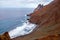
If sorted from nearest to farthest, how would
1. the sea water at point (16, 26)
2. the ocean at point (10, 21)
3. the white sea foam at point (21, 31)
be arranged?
the white sea foam at point (21, 31) → the sea water at point (16, 26) → the ocean at point (10, 21)

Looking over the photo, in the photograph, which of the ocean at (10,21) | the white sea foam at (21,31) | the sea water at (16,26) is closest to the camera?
the white sea foam at (21,31)

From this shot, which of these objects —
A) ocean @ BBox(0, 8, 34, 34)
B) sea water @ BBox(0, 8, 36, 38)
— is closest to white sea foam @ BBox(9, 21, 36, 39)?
sea water @ BBox(0, 8, 36, 38)

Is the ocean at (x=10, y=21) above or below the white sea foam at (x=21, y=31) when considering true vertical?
above

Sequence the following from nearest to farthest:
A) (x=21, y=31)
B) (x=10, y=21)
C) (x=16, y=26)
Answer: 1. (x=21, y=31)
2. (x=16, y=26)
3. (x=10, y=21)

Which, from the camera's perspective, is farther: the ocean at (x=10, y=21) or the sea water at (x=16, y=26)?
the ocean at (x=10, y=21)

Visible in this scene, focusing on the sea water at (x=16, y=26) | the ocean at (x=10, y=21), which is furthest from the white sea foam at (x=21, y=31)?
the ocean at (x=10, y=21)

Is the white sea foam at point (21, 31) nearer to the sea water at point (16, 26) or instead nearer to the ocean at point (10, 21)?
the sea water at point (16, 26)

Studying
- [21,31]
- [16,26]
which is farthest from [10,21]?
[21,31]

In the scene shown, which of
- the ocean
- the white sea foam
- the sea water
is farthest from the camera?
the ocean

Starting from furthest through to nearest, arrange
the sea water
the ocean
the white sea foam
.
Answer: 1. the ocean
2. the sea water
3. the white sea foam

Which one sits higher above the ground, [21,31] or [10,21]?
[10,21]

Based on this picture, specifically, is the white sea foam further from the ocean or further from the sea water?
the ocean

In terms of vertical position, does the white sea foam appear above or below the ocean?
below

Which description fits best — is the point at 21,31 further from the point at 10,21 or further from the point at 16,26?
the point at 10,21
